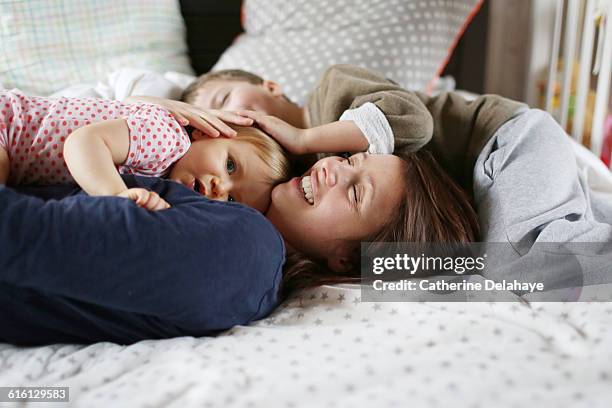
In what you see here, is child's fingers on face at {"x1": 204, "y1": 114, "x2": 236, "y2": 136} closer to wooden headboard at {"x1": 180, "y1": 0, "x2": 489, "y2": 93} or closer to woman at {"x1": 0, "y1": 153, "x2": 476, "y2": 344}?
woman at {"x1": 0, "y1": 153, "x2": 476, "y2": 344}

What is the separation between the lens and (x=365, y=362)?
779 millimetres

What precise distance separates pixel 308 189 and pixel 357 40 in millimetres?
891

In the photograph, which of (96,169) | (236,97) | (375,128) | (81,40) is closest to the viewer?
(96,169)

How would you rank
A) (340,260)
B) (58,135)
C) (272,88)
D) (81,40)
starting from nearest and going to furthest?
(58,135)
(340,260)
(272,88)
(81,40)

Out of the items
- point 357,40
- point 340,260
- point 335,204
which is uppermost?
point 357,40

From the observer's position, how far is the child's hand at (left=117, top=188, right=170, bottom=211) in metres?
0.86

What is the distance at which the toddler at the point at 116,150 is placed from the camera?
2.93 feet

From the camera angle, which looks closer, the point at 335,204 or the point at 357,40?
the point at 335,204

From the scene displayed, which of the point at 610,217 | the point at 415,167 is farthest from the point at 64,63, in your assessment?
the point at 610,217

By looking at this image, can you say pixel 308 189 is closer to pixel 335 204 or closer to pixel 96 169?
pixel 335 204

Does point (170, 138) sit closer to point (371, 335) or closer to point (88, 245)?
point (88, 245)

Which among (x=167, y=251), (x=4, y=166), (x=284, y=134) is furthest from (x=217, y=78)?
(x=167, y=251)

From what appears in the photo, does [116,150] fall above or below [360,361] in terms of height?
above

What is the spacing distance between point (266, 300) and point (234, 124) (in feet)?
1.23
